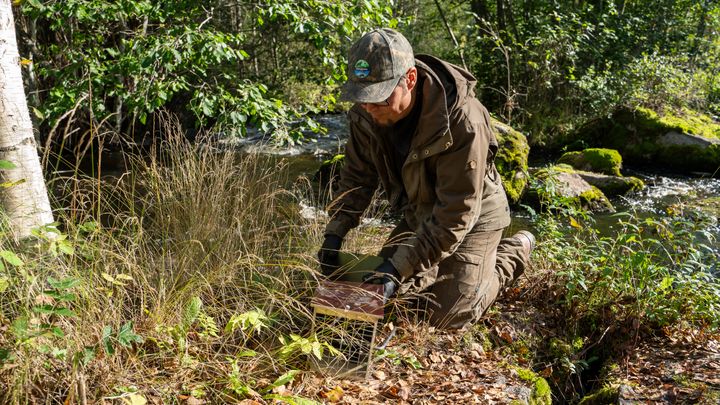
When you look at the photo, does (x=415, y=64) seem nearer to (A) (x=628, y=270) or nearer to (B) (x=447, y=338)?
(B) (x=447, y=338)

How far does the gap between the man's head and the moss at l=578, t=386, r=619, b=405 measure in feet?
6.16

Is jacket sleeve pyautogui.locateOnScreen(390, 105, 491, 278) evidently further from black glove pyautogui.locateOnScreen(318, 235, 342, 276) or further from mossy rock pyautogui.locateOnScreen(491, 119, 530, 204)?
mossy rock pyautogui.locateOnScreen(491, 119, 530, 204)

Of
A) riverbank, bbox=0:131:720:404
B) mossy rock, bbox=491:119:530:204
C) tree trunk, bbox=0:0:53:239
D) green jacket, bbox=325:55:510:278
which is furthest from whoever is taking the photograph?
mossy rock, bbox=491:119:530:204

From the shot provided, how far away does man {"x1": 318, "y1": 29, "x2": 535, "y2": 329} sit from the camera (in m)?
3.03

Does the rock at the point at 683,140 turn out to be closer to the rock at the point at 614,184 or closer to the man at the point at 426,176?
the rock at the point at 614,184

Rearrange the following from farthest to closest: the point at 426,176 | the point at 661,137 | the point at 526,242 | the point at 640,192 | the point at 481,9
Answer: the point at 481,9
the point at 661,137
the point at 640,192
the point at 526,242
the point at 426,176

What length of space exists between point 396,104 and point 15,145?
179cm

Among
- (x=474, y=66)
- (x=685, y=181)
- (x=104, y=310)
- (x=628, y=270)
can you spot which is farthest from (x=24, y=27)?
(x=685, y=181)

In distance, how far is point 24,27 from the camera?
730 centimetres

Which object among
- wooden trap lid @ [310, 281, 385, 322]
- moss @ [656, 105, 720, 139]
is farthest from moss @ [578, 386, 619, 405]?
moss @ [656, 105, 720, 139]

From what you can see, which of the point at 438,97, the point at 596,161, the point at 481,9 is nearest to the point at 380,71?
the point at 438,97

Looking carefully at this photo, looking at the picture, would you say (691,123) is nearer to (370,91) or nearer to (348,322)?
(370,91)

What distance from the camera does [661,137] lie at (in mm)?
11156

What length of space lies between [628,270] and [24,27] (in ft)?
23.6
